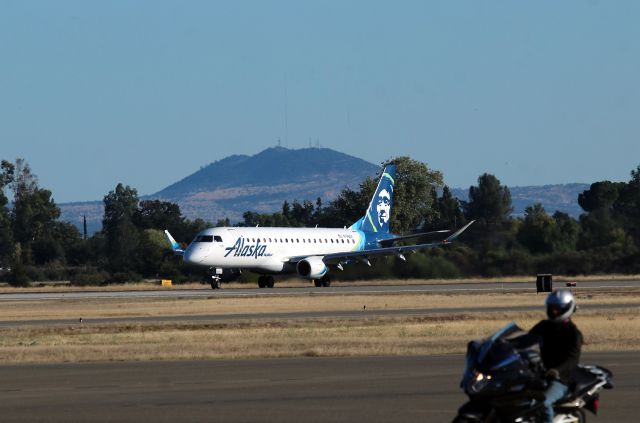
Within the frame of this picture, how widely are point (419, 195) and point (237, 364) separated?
10274cm

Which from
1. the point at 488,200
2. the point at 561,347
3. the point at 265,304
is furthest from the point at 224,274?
the point at 488,200

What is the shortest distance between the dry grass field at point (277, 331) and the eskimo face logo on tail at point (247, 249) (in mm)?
17308

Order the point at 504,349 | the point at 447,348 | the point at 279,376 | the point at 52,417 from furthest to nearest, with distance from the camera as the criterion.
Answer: the point at 447,348 → the point at 279,376 → the point at 52,417 → the point at 504,349

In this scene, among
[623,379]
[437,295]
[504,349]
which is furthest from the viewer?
[437,295]

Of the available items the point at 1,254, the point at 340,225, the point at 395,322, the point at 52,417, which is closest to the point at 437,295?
the point at 395,322

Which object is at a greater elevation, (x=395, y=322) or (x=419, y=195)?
(x=419, y=195)

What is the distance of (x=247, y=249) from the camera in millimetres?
71812

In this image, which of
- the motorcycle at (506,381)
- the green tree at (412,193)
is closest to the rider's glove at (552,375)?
the motorcycle at (506,381)

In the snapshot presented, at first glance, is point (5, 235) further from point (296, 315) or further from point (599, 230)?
point (296, 315)

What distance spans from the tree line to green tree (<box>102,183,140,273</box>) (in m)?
0.14

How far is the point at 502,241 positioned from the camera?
85.7m

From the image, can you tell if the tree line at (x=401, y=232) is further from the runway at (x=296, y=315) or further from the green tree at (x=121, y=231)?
the runway at (x=296, y=315)

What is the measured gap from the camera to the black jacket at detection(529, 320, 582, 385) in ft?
43.1

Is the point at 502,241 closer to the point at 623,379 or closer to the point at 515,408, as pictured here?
the point at 623,379
